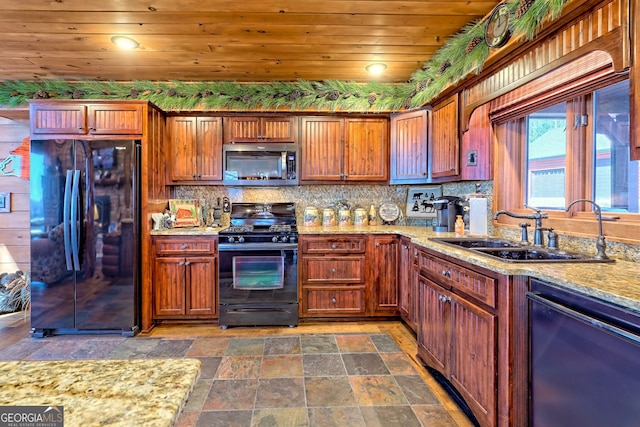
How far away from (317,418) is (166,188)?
2.76m

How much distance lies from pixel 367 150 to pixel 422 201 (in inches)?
33.7

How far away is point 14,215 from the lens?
3.72 metres

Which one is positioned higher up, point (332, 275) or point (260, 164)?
point (260, 164)

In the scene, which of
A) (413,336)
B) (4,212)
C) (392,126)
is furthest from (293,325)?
(4,212)

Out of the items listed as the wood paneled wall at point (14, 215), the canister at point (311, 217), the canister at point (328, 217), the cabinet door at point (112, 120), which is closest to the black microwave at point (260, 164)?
the canister at point (311, 217)

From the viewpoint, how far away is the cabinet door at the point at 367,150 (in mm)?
3590

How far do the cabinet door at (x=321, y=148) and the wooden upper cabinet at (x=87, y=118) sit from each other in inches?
62.8

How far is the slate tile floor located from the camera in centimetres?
185

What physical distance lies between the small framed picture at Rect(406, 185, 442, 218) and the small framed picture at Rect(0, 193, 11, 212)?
180 inches

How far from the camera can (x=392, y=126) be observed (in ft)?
11.6

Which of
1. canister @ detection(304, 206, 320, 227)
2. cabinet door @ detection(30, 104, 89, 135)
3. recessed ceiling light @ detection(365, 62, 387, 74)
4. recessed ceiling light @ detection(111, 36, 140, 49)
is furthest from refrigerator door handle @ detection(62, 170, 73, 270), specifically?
recessed ceiling light @ detection(365, 62, 387, 74)

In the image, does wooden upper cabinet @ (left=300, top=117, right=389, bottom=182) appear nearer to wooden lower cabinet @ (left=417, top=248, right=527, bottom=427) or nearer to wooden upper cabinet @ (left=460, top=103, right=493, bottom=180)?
wooden upper cabinet @ (left=460, top=103, right=493, bottom=180)

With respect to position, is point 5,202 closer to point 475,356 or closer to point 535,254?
point 475,356

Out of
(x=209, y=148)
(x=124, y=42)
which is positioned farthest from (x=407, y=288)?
(x=124, y=42)
